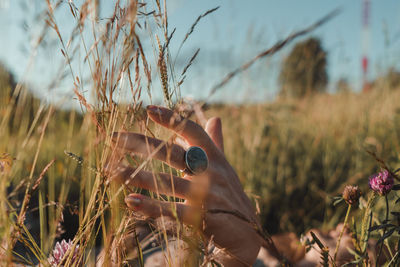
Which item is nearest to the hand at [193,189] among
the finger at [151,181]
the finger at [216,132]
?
the finger at [151,181]

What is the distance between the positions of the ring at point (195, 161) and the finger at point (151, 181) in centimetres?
4

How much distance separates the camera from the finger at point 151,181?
0.66 meters

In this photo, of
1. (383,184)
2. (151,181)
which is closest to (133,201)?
(151,181)

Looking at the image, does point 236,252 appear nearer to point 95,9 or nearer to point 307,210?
point 95,9

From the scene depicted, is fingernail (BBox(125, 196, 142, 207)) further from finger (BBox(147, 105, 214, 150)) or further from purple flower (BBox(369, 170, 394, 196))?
purple flower (BBox(369, 170, 394, 196))

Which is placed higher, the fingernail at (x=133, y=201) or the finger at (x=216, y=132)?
the finger at (x=216, y=132)

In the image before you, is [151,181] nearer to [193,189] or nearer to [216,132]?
[193,189]

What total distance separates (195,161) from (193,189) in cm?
16

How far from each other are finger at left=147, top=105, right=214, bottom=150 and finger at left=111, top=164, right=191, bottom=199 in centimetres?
13

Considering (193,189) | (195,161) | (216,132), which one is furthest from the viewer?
(216,132)

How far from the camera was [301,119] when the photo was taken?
12.8 feet

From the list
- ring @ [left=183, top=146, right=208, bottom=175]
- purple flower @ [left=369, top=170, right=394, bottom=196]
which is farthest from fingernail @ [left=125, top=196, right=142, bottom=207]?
purple flower @ [left=369, top=170, right=394, bottom=196]

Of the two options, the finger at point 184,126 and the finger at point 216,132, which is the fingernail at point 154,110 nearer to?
the finger at point 184,126

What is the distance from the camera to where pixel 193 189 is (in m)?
0.67
